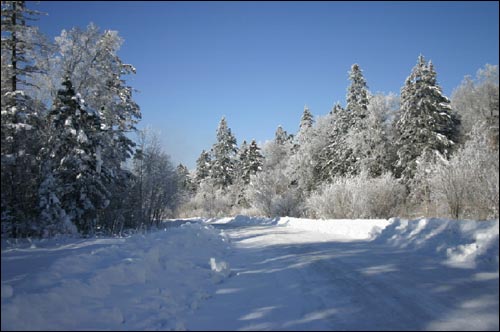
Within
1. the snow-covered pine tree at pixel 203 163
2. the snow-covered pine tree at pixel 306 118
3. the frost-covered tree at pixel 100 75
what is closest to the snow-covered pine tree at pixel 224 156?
the snow-covered pine tree at pixel 203 163

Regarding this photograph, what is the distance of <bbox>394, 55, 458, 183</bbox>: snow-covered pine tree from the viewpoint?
86.1 feet

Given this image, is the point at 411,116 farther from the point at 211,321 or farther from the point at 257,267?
the point at 211,321

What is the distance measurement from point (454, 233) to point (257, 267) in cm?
514

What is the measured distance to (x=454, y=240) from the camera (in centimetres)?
739

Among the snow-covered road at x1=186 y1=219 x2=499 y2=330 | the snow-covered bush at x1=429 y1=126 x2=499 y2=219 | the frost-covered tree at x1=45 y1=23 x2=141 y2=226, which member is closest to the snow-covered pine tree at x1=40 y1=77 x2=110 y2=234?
the frost-covered tree at x1=45 y1=23 x2=141 y2=226

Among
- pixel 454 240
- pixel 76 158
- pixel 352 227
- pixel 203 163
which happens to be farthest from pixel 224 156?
pixel 454 240

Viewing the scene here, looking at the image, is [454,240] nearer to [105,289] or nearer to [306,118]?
[105,289]

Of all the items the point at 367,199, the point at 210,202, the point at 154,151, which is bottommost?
the point at 210,202

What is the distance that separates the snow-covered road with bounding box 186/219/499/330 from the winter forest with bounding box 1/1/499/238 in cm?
408

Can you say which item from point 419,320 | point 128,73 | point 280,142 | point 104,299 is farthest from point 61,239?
point 280,142

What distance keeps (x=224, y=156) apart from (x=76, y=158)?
38.3 m

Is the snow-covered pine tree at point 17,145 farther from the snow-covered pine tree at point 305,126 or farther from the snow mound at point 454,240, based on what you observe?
the snow-covered pine tree at point 305,126

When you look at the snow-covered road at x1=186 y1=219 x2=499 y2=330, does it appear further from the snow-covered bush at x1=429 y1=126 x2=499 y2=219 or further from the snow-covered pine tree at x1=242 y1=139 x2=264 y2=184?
the snow-covered pine tree at x1=242 y1=139 x2=264 y2=184

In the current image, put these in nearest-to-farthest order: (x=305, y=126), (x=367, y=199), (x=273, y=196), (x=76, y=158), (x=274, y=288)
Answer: (x=274, y=288)
(x=76, y=158)
(x=367, y=199)
(x=273, y=196)
(x=305, y=126)
